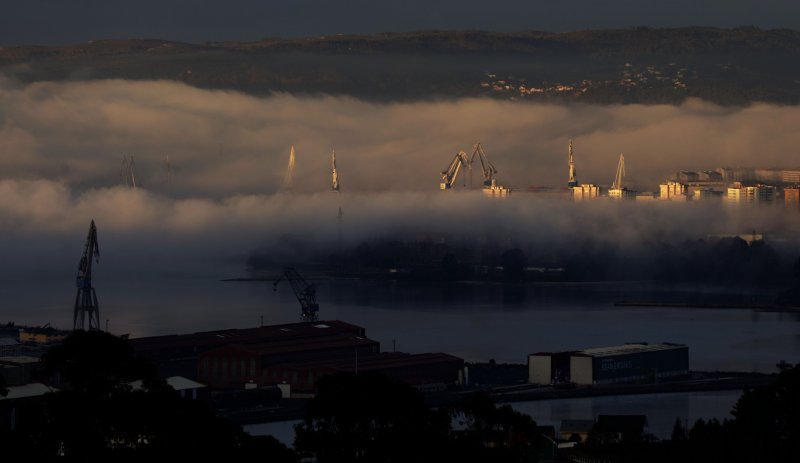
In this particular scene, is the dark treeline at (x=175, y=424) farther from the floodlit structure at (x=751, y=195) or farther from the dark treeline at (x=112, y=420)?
the floodlit structure at (x=751, y=195)

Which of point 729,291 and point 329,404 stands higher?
point 729,291

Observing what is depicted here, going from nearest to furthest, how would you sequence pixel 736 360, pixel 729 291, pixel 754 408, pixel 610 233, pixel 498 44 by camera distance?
pixel 754 408, pixel 736 360, pixel 729 291, pixel 610 233, pixel 498 44

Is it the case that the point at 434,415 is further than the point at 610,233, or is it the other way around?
the point at 610,233

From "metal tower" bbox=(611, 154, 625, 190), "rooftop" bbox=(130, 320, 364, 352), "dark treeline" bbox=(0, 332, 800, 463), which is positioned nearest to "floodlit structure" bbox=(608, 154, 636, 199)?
"metal tower" bbox=(611, 154, 625, 190)

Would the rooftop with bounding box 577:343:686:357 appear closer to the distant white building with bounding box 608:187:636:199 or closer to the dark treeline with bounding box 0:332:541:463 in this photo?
the dark treeline with bounding box 0:332:541:463

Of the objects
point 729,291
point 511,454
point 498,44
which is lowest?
point 511,454

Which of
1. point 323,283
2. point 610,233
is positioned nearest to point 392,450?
point 323,283

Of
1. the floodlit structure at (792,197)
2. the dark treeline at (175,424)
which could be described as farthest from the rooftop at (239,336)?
the floodlit structure at (792,197)

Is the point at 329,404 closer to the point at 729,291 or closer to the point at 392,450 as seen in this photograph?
the point at 392,450
